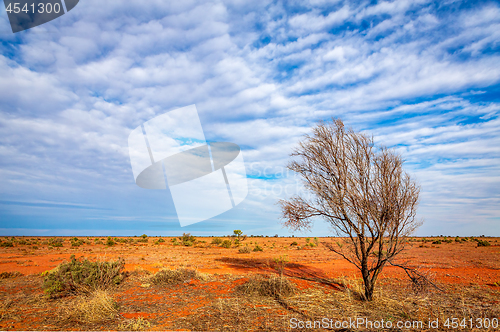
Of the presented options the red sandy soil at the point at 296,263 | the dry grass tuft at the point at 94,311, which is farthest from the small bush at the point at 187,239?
the dry grass tuft at the point at 94,311

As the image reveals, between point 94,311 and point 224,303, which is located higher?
point 94,311

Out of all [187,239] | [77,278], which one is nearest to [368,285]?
[77,278]

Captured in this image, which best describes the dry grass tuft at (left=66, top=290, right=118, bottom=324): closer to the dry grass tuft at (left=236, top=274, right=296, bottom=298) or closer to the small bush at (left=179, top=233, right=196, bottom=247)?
the dry grass tuft at (left=236, top=274, right=296, bottom=298)

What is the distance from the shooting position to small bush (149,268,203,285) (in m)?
10.6

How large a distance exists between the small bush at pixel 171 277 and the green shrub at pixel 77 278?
160 cm

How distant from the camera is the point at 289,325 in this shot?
19.5 ft

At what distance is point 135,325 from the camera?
583 centimetres

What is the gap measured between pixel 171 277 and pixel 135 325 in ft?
16.9

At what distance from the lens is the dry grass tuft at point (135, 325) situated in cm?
582

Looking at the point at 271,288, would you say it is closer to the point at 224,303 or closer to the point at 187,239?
the point at 224,303

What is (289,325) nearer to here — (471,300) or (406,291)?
(406,291)

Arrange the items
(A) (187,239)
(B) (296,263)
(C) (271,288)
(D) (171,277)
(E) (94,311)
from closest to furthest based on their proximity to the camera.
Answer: (E) (94,311), (C) (271,288), (D) (171,277), (B) (296,263), (A) (187,239)

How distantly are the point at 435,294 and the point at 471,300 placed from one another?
0.97 metres

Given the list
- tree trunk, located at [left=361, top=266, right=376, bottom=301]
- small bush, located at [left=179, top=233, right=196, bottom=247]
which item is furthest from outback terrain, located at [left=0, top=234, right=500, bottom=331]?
small bush, located at [left=179, top=233, right=196, bottom=247]
